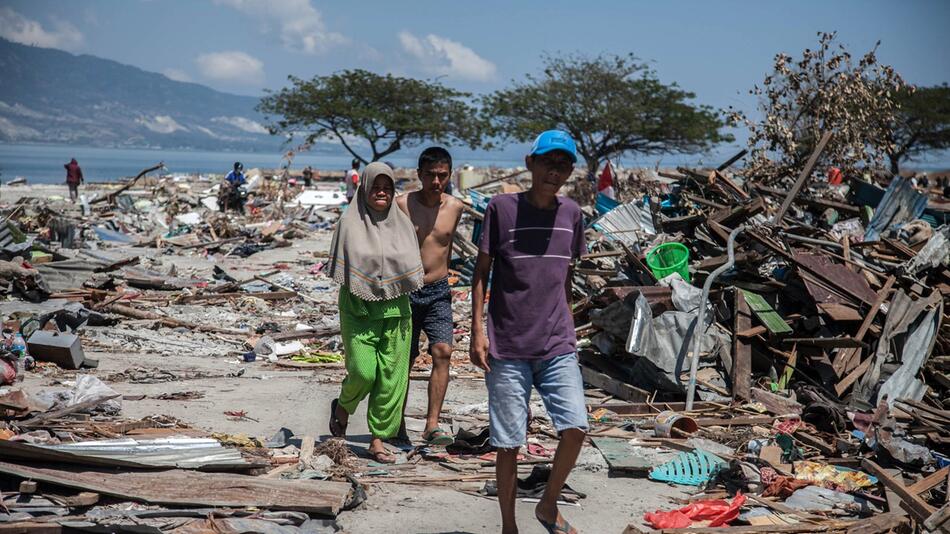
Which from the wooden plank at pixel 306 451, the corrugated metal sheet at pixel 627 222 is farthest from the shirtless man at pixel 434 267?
the corrugated metal sheet at pixel 627 222

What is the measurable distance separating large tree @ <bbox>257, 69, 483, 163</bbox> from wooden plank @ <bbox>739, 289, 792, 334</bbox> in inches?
1466

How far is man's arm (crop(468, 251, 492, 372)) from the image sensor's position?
3.88 meters

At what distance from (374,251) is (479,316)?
145 cm

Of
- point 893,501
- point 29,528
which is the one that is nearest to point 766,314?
point 893,501

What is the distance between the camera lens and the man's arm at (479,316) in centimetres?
388

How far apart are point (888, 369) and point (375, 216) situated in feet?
15.5

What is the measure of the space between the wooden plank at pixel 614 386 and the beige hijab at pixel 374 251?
2864 millimetres

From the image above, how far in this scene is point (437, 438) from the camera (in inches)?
222

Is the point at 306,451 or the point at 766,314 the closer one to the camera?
the point at 306,451

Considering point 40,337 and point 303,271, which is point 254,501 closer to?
point 40,337

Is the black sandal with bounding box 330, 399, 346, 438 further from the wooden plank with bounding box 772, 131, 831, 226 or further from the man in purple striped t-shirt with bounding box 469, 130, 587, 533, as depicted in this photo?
the wooden plank with bounding box 772, 131, 831, 226

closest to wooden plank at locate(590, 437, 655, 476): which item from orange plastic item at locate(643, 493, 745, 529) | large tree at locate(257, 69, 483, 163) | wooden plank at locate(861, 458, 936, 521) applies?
orange plastic item at locate(643, 493, 745, 529)

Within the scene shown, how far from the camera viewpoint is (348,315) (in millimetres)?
5281

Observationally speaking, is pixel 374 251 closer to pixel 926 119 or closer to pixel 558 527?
pixel 558 527
